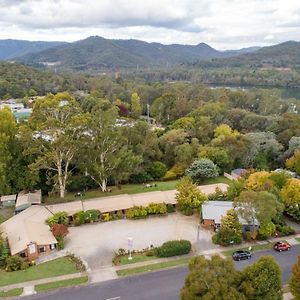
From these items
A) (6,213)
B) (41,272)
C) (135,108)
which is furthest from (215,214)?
(135,108)

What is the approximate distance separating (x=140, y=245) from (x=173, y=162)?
20.7 metres

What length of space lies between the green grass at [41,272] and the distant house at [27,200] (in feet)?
34.1

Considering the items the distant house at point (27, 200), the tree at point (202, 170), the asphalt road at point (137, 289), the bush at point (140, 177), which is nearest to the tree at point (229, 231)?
the asphalt road at point (137, 289)

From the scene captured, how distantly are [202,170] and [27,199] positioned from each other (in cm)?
2036

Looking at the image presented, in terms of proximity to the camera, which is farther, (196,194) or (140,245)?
(196,194)

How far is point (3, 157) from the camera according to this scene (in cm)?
3897

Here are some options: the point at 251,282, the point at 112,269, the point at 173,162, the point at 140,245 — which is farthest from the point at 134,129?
the point at 251,282

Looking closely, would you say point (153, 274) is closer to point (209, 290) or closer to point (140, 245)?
point (140, 245)

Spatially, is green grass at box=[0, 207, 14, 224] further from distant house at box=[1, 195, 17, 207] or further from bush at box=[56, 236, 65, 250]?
bush at box=[56, 236, 65, 250]

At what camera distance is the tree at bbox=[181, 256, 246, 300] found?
1841 centimetres

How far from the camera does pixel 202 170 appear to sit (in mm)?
44062

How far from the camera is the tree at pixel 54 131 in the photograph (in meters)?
36.5

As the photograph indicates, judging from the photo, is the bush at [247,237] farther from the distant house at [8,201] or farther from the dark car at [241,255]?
the distant house at [8,201]

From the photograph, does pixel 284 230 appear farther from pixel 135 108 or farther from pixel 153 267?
pixel 135 108
